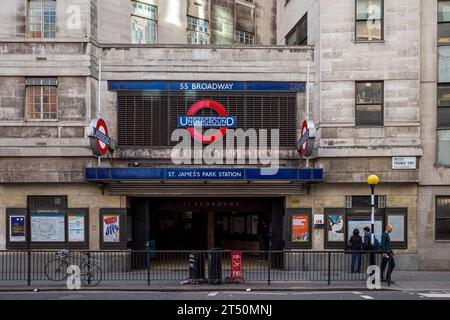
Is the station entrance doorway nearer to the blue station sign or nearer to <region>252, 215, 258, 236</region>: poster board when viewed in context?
<region>252, 215, 258, 236</region>: poster board

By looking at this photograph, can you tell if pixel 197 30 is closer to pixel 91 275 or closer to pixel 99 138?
pixel 99 138

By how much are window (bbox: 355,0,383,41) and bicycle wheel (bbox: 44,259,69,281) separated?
13.3 meters

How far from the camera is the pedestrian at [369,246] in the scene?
15.1m

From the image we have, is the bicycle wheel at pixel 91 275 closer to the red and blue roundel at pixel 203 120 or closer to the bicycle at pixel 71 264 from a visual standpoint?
the bicycle at pixel 71 264

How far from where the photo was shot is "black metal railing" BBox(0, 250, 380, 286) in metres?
14.5

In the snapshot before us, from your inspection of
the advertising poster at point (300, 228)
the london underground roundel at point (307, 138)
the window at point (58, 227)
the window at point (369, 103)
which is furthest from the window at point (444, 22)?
the window at point (58, 227)

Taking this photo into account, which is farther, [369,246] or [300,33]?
[300,33]

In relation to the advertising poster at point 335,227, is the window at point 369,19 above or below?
above

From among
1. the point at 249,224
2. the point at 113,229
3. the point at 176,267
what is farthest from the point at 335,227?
the point at 113,229

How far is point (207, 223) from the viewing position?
20438mm

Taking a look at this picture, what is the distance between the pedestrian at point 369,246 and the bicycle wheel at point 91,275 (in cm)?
843

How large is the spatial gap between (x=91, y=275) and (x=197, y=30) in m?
17.7

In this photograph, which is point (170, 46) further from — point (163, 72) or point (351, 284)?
point (351, 284)

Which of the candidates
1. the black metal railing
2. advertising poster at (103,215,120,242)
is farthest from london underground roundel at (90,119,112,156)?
the black metal railing
